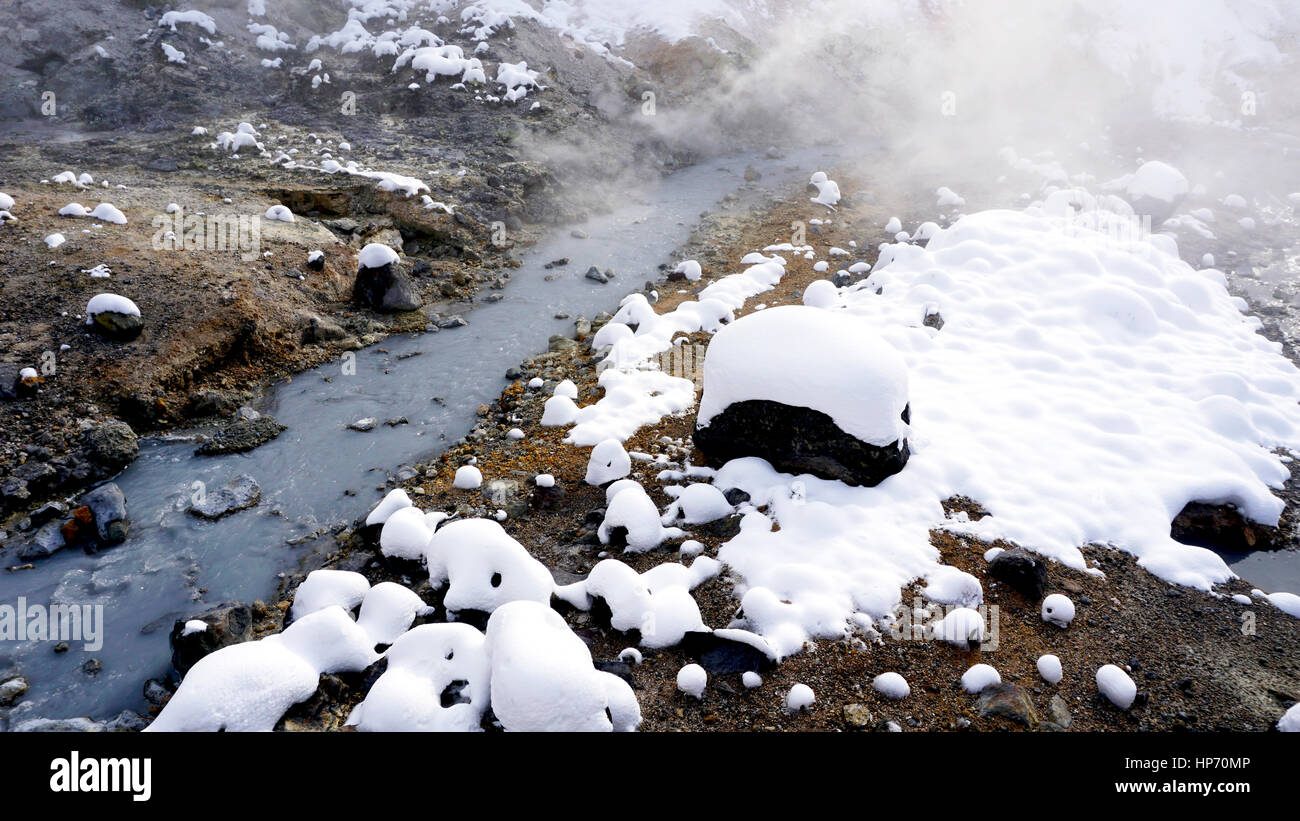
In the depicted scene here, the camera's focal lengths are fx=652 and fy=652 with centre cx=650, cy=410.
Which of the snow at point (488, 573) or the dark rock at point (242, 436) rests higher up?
the snow at point (488, 573)

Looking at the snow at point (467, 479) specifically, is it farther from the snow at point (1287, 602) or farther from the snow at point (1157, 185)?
the snow at point (1157, 185)

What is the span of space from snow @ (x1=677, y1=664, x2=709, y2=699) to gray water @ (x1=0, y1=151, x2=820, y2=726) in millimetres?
4586

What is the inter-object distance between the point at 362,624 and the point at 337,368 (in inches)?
256

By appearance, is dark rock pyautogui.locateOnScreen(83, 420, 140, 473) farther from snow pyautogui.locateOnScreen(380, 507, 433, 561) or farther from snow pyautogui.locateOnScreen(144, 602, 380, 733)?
snow pyautogui.locateOnScreen(144, 602, 380, 733)

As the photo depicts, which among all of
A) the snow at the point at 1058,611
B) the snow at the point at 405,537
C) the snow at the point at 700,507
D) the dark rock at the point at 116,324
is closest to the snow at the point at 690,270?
the snow at the point at 700,507

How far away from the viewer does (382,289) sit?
1234 cm

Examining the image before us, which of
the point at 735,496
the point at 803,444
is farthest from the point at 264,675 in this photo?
the point at 803,444

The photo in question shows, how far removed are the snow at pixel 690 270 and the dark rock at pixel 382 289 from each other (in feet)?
18.9

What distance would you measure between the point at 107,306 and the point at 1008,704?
40.0 feet

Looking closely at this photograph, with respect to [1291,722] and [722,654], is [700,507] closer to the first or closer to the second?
[722,654]

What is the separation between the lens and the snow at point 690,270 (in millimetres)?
14270
